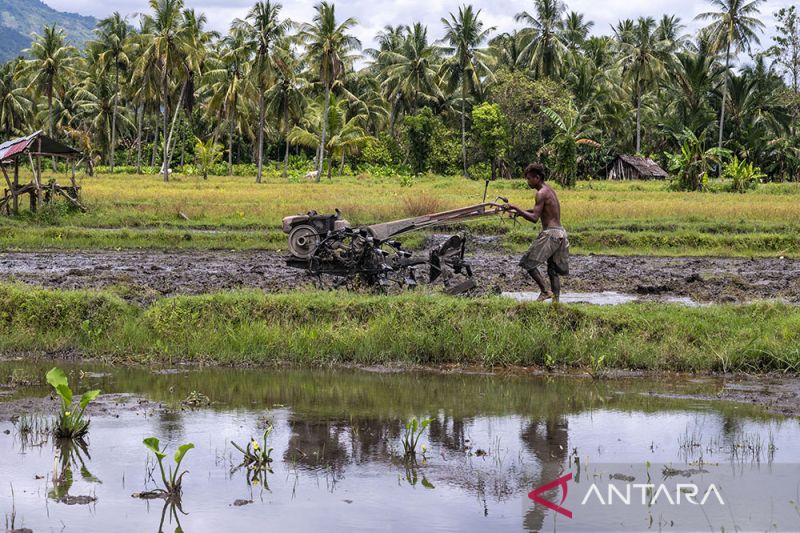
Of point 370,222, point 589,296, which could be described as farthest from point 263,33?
point 589,296

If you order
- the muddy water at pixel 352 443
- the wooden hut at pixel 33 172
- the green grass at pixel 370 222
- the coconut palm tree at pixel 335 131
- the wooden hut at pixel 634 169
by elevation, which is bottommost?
the muddy water at pixel 352 443

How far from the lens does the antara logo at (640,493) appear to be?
5189 mm

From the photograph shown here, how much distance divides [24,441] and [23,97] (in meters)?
59.1

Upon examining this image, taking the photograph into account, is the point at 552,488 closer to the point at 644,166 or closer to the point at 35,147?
the point at 35,147

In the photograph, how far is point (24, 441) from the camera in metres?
6.36

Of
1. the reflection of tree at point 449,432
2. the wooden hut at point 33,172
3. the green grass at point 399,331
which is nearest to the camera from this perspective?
the reflection of tree at point 449,432

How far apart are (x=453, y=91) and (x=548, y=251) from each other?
43085 mm

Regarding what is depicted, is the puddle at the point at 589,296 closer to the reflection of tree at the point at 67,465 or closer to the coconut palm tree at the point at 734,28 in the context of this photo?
the reflection of tree at the point at 67,465

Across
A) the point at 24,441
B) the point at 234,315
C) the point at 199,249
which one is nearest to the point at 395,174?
the point at 199,249

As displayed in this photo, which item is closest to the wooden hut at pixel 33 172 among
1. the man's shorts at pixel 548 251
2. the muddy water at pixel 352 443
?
the muddy water at pixel 352 443

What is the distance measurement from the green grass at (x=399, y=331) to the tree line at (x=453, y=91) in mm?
28440

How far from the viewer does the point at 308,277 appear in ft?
43.8

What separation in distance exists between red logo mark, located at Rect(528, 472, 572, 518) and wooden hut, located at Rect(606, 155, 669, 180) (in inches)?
1646

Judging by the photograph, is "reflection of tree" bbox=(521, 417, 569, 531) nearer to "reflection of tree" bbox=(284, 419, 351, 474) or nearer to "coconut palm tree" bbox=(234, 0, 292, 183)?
"reflection of tree" bbox=(284, 419, 351, 474)
